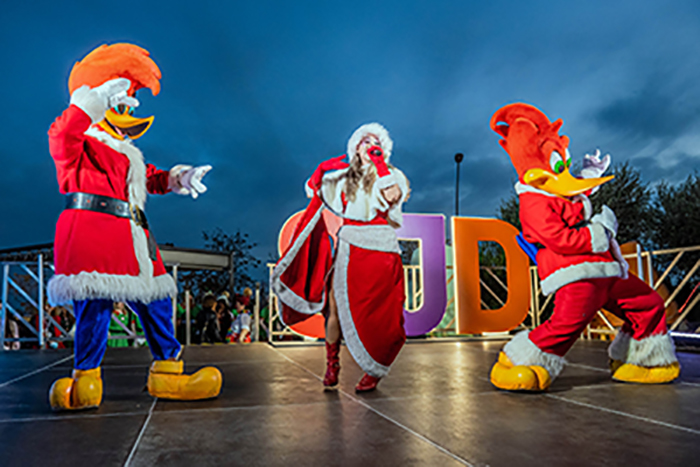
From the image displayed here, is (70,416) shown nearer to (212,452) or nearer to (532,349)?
(212,452)

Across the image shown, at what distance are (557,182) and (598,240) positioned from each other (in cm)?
40

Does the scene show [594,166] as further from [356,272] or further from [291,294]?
[291,294]

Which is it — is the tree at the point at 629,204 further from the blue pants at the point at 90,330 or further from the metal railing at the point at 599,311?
the blue pants at the point at 90,330

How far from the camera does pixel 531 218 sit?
2953 mm

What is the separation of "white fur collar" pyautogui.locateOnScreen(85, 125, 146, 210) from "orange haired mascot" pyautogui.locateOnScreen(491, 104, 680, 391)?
2.19 metres

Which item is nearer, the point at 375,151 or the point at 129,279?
the point at 129,279

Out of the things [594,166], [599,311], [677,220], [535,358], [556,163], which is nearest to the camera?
[535,358]

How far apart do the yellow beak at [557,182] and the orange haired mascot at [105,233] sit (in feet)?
6.97

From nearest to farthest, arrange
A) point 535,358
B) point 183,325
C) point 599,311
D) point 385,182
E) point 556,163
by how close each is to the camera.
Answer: point 535,358 < point 385,182 < point 556,163 < point 599,311 < point 183,325

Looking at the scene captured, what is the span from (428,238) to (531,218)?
3835 millimetres

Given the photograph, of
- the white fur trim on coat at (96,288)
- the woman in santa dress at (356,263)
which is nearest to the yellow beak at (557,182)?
the woman in santa dress at (356,263)

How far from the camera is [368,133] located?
3.06 m

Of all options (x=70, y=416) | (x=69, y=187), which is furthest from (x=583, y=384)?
(x=69, y=187)

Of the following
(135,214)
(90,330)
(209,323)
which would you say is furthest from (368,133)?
(209,323)
